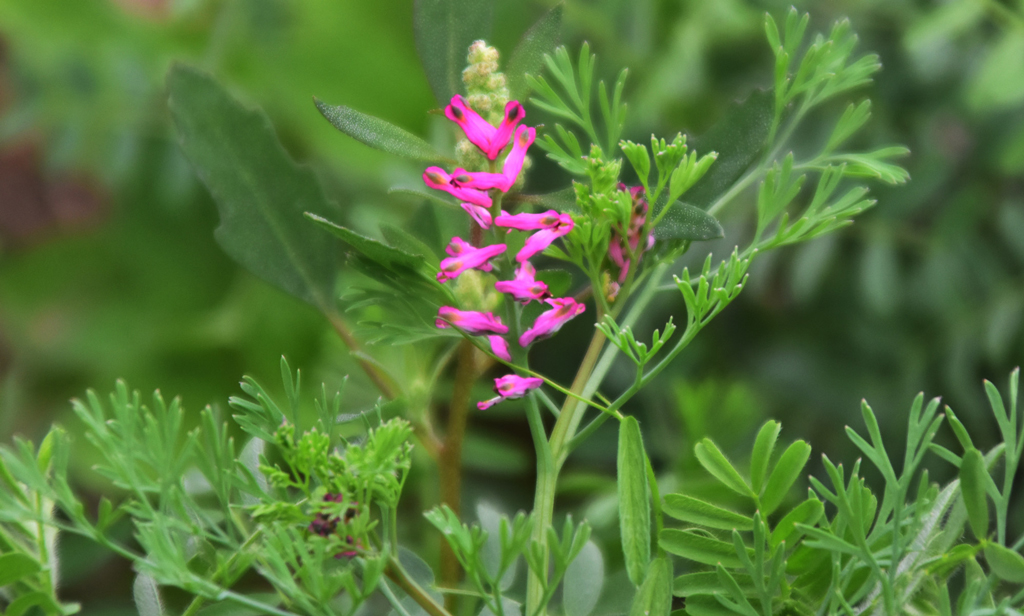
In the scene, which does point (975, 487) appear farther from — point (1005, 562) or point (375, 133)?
point (375, 133)

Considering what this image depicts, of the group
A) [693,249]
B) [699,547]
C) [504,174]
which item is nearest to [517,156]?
[504,174]

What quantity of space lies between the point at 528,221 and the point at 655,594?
93mm

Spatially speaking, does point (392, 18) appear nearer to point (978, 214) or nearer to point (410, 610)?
point (978, 214)

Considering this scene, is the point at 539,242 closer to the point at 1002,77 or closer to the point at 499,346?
the point at 499,346

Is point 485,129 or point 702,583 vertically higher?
point 485,129

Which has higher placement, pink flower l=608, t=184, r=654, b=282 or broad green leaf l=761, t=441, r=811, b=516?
pink flower l=608, t=184, r=654, b=282

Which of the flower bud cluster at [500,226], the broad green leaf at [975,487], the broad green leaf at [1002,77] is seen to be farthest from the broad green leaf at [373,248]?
the broad green leaf at [1002,77]

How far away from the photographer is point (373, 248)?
20 centimetres

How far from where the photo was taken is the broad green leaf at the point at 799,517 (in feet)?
0.66

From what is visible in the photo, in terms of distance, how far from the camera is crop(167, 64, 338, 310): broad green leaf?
27 cm

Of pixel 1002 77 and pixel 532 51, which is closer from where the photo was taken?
pixel 532 51

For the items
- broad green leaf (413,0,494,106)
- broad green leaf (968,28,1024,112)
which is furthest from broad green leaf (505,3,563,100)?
broad green leaf (968,28,1024,112)

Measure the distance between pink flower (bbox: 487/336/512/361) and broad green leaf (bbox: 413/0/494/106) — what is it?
73 mm

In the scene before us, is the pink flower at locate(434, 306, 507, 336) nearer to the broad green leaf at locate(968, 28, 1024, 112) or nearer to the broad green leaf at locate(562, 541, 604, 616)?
the broad green leaf at locate(562, 541, 604, 616)
